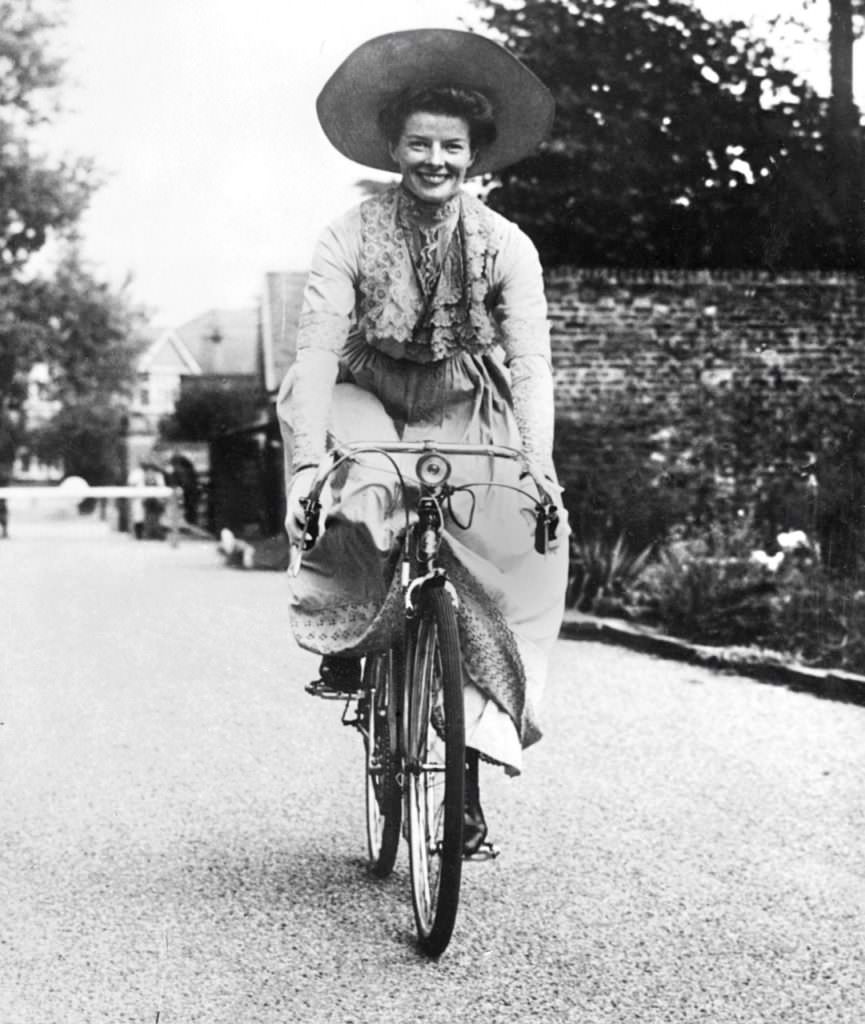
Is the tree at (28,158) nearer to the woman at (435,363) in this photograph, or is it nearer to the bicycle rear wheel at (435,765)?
the woman at (435,363)

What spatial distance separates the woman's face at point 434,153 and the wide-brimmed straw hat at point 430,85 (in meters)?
0.11

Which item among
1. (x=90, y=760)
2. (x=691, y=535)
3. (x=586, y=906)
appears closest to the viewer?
(x=586, y=906)

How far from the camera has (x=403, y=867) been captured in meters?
4.80

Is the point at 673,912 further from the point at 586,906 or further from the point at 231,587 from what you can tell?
the point at 231,587

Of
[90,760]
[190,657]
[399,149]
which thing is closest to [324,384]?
[399,149]

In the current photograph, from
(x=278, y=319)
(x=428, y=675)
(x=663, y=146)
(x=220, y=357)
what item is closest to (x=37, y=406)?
(x=428, y=675)

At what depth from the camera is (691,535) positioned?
42.1ft

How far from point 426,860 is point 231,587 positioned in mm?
12108

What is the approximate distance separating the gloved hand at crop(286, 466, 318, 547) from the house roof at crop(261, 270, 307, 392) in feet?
84.5

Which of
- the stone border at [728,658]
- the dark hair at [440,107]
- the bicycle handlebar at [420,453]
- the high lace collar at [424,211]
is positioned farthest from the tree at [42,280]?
the stone border at [728,658]

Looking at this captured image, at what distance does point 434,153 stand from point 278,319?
1093 inches

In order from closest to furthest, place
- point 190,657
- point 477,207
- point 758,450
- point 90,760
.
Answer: point 477,207 → point 90,760 → point 190,657 → point 758,450

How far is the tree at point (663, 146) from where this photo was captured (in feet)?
38.5

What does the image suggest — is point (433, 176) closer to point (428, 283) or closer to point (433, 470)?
point (428, 283)
